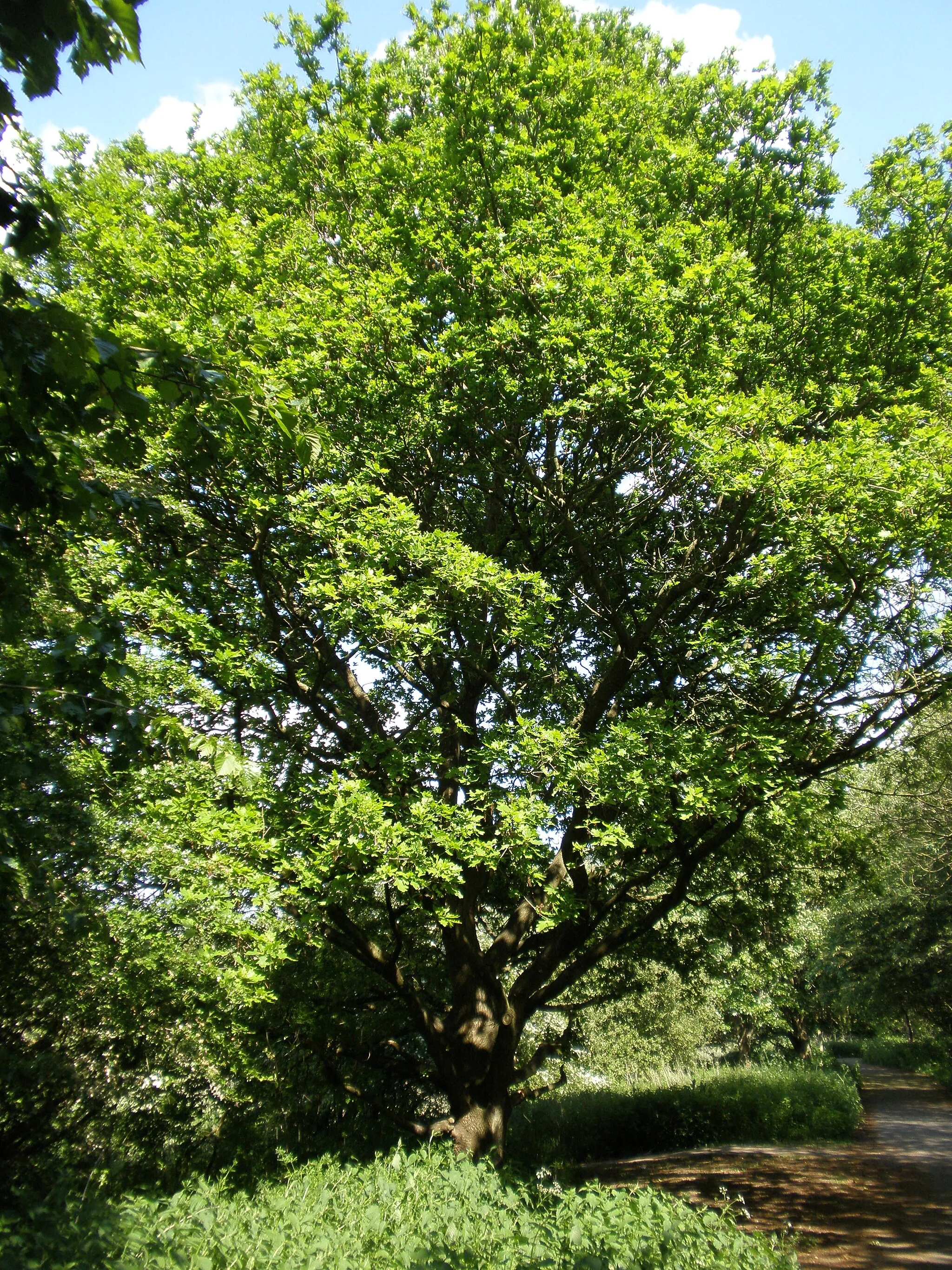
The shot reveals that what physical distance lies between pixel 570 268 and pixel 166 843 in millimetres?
7530

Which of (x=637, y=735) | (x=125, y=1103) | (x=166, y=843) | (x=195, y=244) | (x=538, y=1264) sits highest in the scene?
(x=195, y=244)

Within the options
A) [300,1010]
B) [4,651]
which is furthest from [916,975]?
[4,651]

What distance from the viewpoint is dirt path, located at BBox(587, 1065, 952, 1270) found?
827 centimetres

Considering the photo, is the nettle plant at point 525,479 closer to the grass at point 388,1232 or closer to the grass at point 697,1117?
the grass at point 388,1232

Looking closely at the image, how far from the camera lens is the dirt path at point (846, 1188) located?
8.27m

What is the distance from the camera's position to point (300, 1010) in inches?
396

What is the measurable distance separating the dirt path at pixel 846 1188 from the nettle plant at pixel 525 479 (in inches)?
139

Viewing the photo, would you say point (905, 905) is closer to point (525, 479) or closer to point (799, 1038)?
point (799, 1038)

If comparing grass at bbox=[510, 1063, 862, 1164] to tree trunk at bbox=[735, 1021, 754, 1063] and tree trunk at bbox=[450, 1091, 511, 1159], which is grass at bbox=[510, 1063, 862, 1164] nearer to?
tree trunk at bbox=[450, 1091, 511, 1159]

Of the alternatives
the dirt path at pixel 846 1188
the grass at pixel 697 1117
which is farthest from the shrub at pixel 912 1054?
the grass at pixel 697 1117

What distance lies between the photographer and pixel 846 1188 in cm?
1147

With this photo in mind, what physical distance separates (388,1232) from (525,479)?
7.76 meters

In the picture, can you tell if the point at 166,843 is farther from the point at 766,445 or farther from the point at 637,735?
the point at 766,445

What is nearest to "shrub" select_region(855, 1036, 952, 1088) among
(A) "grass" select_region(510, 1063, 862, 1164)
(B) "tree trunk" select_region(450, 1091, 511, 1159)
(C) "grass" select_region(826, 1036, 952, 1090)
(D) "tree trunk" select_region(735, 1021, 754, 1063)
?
(C) "grass" select_region(826, 1036, 952, 1090)
